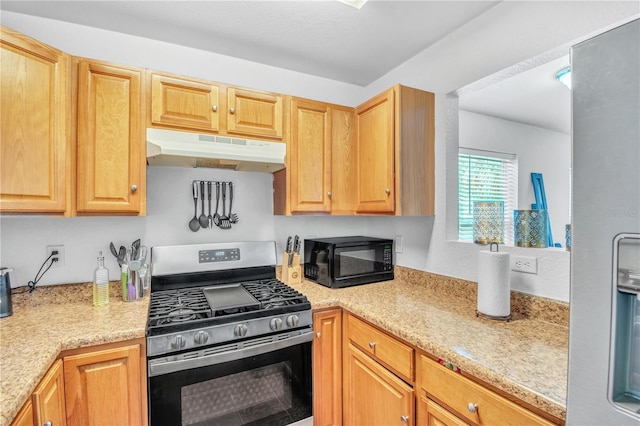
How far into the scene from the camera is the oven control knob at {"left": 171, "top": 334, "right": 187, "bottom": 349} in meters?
1.36

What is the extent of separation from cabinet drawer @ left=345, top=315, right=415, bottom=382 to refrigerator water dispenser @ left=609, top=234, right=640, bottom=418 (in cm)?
75

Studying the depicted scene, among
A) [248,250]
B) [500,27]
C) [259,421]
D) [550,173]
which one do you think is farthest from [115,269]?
[550,173]

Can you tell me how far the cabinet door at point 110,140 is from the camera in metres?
1.55

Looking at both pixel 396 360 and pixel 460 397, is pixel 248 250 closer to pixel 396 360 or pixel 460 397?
pixel 396 360

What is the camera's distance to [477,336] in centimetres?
123

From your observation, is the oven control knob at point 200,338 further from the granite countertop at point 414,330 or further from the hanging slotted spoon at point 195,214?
the hanging slotted spoon at point 195,214

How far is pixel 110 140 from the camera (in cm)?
161

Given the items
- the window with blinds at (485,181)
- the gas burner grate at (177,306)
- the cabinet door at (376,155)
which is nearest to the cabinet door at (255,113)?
the cabinet door at (376,155)

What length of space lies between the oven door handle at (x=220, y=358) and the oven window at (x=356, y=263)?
518 mm

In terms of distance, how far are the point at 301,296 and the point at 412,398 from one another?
0.73m

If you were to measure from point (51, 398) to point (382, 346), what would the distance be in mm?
1296

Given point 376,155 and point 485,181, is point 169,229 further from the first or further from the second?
point 485,181

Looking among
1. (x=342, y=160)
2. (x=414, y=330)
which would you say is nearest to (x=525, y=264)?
Answer: (x=414, y=330)

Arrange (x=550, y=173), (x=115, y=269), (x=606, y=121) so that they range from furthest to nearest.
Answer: (x=550, y=173)
(x=115, y=269)
(x=606, y=121)
